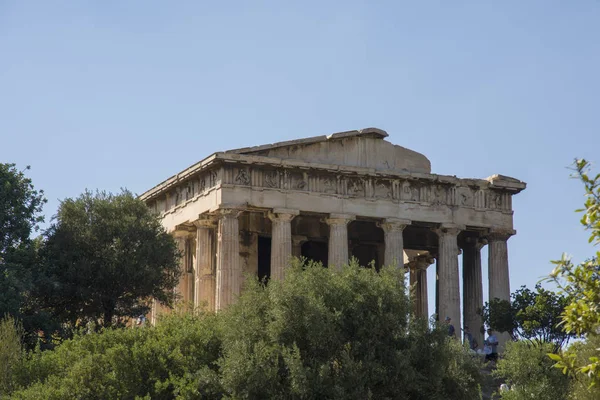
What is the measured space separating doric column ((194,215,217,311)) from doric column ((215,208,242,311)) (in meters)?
1.68

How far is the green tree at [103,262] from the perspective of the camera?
38438mm

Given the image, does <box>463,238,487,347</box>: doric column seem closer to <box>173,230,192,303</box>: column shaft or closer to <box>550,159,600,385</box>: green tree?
<box>173,230,192,303</box>: column shaft

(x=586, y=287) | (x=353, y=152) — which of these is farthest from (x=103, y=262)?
(x=586, y=287)

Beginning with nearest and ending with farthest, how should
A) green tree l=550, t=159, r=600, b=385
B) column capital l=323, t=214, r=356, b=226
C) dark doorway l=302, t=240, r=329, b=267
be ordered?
green tree l=550, t=159, r=600, b=385 → column capital l=323, t=214, r=356, b=226 → dark doorway l=302, t=240, r=329, b=267

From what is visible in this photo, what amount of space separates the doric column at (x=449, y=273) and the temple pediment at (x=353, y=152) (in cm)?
258

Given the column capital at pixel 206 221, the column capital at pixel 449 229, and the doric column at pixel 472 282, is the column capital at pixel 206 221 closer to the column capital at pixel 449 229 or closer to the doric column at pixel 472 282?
the column capital at pixel 449 229

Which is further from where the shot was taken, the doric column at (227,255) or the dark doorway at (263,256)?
the dark doorway at (263,256)

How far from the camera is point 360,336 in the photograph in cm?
2672

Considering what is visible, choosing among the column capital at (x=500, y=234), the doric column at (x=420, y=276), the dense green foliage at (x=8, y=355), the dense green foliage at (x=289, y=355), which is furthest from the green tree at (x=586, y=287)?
the doric column at (x=420, y=276)

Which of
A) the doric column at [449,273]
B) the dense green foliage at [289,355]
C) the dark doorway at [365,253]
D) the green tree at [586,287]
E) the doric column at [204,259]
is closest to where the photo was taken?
the green tree at [586,287]

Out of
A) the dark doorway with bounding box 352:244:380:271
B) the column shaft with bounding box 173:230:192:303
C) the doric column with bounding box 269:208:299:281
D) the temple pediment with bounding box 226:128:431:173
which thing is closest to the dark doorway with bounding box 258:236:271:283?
the column shaft with bounding box 173:230:192:303

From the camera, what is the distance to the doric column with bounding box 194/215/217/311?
1652 inches

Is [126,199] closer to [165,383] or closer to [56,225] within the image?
[56,225]

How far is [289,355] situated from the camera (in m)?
25.7
